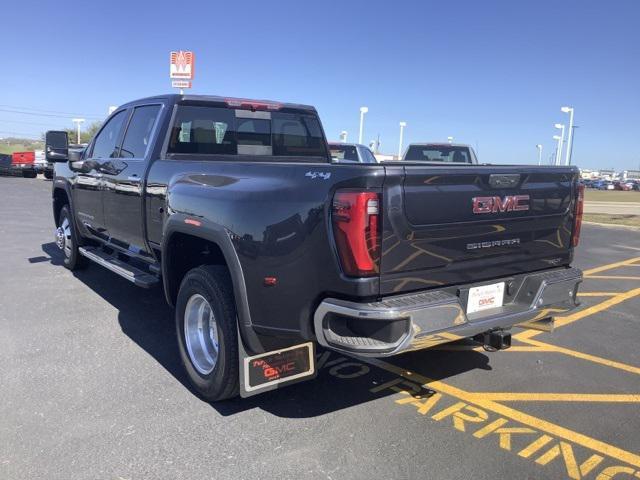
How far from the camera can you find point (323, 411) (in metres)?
3.48

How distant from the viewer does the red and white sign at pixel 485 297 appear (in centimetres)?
316

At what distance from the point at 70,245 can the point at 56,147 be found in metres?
1.25

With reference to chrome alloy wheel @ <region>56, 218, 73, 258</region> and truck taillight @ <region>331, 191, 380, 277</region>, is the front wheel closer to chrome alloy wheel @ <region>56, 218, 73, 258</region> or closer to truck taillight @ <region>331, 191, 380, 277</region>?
chrome alloy wheel @ <region>56, 218, 73, 258</region>

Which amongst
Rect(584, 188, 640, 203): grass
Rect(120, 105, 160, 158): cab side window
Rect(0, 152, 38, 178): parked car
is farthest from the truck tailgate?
Rect(584, 188, 640, 203): grass

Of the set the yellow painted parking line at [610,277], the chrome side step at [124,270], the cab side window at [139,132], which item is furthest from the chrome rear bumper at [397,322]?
the yellow painted parking line at [610,277]

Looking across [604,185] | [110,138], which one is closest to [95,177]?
[110,138]

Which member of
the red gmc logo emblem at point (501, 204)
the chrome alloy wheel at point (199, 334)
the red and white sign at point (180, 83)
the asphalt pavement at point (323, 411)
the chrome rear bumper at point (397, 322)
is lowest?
the asphalt pavement at point (323, 411)

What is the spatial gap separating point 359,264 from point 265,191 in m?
0.71

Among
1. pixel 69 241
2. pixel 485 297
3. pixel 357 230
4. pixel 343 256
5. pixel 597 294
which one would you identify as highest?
pixel 357 230

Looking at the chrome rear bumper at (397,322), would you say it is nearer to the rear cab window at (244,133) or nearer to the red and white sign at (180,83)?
the rear cab window at (244,133)

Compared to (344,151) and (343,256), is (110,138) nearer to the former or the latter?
(343,256)

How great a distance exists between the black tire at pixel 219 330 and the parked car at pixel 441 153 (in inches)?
347

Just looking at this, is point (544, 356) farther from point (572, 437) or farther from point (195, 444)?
point (195, 444)

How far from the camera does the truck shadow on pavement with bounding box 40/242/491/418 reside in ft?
11.7
